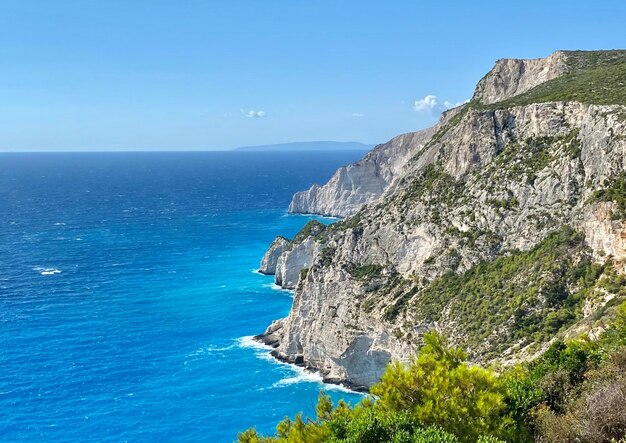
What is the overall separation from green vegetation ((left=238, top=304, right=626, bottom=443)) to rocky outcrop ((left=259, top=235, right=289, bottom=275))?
77205mm

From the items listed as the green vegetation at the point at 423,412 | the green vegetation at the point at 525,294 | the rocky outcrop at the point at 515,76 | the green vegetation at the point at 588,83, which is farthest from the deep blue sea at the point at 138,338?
the rocky outcrop at the point at 515,76

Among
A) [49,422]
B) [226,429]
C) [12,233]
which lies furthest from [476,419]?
[12,233]

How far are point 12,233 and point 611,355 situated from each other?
131725mm

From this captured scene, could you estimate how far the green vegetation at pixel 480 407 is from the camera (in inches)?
760

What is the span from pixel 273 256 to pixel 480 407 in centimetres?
8292

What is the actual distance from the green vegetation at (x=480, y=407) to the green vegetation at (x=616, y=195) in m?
19.3

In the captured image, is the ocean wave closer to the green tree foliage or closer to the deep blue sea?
the deep blue sea

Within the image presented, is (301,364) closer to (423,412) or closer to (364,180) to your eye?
(423,412)

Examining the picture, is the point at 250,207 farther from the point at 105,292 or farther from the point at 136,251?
the point at 105,292

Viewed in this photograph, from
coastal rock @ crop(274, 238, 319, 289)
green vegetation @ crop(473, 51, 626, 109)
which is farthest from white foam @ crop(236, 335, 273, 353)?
green vegetation @ crop(473, 51, 626, 109)

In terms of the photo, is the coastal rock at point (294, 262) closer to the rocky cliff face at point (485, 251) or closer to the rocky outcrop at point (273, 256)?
the rocky outcrop at point (273, 256)

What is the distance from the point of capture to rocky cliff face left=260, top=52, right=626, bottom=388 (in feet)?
152

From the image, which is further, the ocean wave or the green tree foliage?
the ocean wave

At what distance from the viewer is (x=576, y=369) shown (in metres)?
26.6
